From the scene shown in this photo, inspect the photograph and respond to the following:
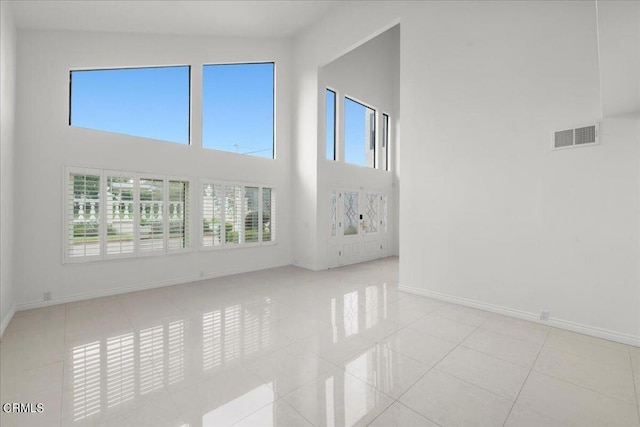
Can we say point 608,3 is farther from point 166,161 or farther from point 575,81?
point 166,161

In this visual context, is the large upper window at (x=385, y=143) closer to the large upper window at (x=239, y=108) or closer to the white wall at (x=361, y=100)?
the white wall at (x=361, y=100)

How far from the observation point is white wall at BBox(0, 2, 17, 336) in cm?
313

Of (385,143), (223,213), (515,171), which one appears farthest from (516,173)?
(385,143)

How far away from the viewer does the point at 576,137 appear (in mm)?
3139

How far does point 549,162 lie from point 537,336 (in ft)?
6.62

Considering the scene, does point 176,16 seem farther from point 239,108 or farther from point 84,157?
point 84,157

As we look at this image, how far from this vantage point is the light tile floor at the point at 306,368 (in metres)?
1.87

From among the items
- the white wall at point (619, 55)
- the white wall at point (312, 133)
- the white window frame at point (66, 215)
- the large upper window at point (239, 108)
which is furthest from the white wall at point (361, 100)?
the white wall at point (619, 55)

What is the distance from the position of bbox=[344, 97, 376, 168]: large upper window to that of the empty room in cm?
121

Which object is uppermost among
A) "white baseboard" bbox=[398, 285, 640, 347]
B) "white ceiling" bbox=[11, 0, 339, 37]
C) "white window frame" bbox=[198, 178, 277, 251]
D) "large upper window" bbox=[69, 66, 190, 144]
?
"white ceiling" bbox=[11, 0, 339, 37]

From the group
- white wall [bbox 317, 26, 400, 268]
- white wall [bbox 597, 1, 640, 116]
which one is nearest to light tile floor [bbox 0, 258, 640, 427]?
white wall [bbox 597, 1, 640, 116]

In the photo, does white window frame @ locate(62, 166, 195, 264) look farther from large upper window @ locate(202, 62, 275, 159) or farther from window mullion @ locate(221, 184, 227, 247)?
large upper window @ locate(202, 62, 275, 159)

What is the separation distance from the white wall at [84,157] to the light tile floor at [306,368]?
560 millimetres

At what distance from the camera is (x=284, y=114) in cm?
673
